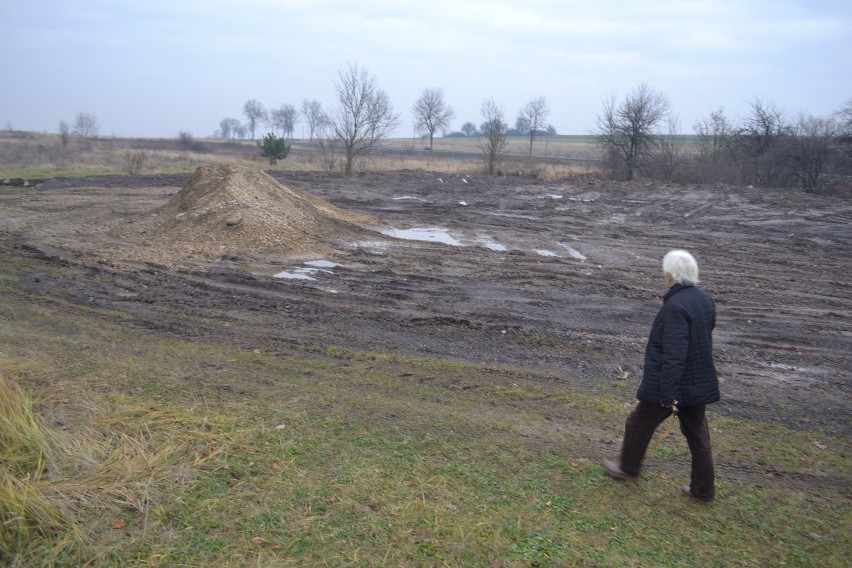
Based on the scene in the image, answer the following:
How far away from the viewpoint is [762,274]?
13.6 meters

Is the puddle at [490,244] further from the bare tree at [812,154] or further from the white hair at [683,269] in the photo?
the bare tree at [812,154]

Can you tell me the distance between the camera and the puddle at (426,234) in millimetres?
16633

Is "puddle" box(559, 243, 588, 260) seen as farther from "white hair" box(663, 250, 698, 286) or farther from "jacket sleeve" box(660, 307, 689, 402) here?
"jacket sleeve" box(660, 307, 689, 402)

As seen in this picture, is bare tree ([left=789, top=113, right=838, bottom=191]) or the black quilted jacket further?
A: bare tree ([left=789, top=113, right=838, bottom=191])

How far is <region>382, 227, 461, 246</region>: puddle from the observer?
1663 cm

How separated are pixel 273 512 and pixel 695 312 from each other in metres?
3.20

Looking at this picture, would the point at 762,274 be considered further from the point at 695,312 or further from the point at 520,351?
the point at 695,312

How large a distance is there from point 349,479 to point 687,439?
2.46m

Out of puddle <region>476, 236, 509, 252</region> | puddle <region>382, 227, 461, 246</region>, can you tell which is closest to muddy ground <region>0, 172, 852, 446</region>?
puddle <region>476, 236, 509, 252</region>

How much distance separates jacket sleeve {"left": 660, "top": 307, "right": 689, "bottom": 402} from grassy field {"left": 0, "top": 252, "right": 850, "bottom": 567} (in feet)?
2.71

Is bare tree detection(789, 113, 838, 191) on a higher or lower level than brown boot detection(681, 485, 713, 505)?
higher

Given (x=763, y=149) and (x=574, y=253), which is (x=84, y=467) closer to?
(x=574, y=253)

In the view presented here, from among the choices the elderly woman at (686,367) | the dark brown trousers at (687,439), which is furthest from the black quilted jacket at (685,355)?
the dark brown trousers at (687,439)

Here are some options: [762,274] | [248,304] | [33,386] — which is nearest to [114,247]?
[248,304]
